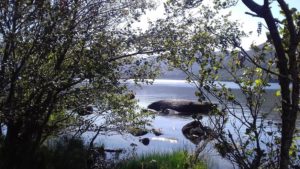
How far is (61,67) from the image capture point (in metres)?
9.20

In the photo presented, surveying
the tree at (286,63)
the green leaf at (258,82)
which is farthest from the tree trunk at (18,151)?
the tree at (286,63)

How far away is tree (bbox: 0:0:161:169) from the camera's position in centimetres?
730

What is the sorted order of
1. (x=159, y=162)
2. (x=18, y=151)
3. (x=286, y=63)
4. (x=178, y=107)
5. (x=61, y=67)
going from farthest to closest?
(x=178, y=107)
(x=159, y=162)
(x=18, y=151)
(x=61, y=67)
(x=286, y=63)

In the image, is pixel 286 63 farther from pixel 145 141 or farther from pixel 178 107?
pixel 178 107

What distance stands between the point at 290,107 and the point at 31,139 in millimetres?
8717

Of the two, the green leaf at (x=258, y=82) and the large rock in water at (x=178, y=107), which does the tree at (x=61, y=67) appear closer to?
the green leaf at (x=258, y=82)

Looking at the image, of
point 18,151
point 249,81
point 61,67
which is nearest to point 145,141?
point 18,151

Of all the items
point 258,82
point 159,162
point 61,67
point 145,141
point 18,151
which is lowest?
point 145,141

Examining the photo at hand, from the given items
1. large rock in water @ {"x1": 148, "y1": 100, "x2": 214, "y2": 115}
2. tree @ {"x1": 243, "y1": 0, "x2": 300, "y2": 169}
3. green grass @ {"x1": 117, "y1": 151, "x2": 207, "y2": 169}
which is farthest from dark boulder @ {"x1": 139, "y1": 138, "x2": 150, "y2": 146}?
large rock in water @ {"x1": 148, "y1": 100, "x2": 214, "y2": 115}

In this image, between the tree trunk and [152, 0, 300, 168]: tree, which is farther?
the tree trunk

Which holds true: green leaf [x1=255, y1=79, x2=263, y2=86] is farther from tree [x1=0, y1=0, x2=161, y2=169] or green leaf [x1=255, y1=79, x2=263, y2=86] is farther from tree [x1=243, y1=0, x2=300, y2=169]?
tree [x1=0, y1=0, x2=161, y2=169]

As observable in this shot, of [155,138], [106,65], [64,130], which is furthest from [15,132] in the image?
[155,138]

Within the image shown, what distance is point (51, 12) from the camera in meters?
7.42

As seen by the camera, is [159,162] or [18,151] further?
[159,162]
